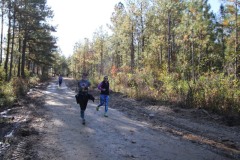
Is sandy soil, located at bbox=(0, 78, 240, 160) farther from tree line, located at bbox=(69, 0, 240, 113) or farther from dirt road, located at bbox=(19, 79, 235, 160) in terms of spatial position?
tree line, located at bbox=(69, 0, 240, 113)

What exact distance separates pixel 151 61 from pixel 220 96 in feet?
74.8

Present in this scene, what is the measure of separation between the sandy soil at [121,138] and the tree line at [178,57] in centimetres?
213

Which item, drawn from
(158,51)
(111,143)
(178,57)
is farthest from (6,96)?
(158,51)

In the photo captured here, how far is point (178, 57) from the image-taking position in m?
34.7

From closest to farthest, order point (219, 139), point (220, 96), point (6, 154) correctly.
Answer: point (6, 154) < point (219, 139) < point (220, 96)

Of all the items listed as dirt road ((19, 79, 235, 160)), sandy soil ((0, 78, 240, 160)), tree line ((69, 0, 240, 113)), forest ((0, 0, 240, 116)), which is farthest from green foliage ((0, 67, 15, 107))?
tree line ((69, 0, 240, 113))

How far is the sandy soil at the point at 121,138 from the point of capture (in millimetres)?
6605

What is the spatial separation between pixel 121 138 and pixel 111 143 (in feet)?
2.33

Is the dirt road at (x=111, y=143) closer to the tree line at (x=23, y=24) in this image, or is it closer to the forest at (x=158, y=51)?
the forest at (x=158, y=51)

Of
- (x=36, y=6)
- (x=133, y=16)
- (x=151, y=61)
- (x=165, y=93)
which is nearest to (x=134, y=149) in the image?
(x=165, y=93)

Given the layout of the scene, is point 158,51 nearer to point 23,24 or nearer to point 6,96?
point 23,24

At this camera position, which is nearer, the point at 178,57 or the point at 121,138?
the point at 121,138

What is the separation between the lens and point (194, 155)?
6691 mm

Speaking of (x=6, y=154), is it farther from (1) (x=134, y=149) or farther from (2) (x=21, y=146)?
(1) (x=134, y=149)
